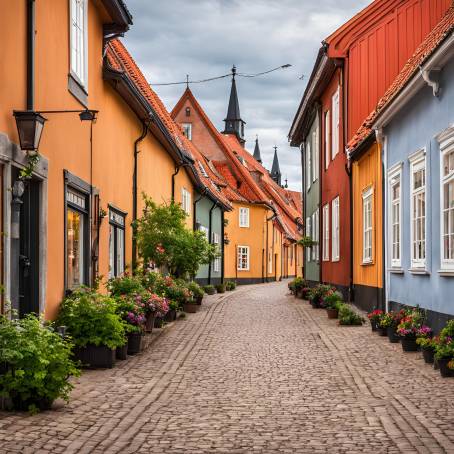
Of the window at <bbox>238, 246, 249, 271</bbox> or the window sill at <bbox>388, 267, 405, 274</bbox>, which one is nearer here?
the window sill at <bbox>388, 267, 405, 274</bbox>

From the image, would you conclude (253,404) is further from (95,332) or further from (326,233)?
(326,233)

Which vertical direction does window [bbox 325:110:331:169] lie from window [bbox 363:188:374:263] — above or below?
above

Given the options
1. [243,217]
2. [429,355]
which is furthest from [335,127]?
[243,217]

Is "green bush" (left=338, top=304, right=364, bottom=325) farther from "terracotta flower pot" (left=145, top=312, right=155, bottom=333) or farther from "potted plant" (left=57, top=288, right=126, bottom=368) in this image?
"potted plant" (left=57, top=288, right=126, bottom=368)

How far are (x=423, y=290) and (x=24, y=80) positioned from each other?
6830 mm

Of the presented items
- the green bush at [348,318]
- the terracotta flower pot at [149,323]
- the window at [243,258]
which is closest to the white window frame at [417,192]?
the green bush at [348,318]

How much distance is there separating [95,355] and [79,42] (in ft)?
15.5

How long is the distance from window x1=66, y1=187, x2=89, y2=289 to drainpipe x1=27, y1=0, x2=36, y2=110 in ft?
7.77

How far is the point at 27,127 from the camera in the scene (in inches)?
345

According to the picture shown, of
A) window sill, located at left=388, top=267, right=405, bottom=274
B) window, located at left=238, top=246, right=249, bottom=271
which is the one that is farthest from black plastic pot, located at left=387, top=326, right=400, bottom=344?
window, located at left=238, top=246, right=249, bottom=271

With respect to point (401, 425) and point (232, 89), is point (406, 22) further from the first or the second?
point (232, 89)

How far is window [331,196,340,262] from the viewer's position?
22.7 metres

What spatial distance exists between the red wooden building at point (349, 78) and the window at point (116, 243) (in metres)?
6.29

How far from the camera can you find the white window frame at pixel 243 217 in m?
47.2
